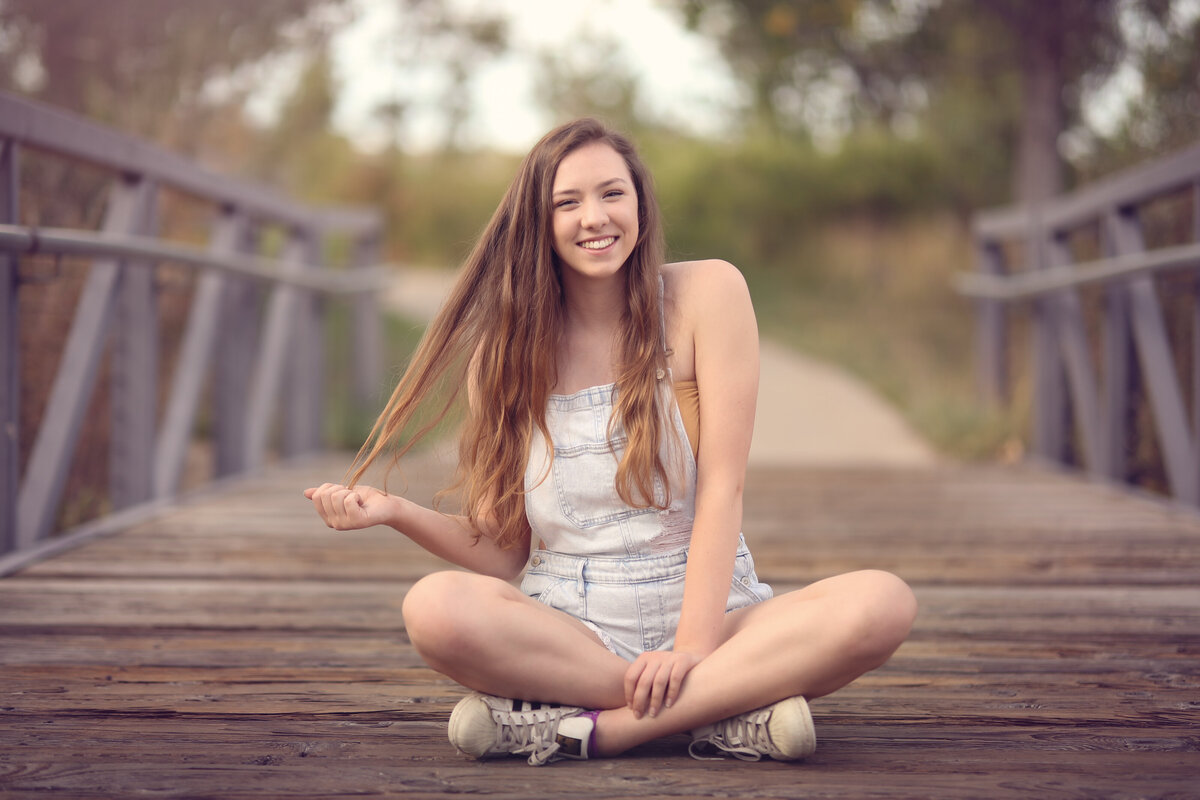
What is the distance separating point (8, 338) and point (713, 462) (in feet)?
5.85

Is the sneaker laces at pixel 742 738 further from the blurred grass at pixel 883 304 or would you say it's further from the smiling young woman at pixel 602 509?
the blurred grass at pixel 883 304

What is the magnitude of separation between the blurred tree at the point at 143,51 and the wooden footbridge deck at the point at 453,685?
10.0ft

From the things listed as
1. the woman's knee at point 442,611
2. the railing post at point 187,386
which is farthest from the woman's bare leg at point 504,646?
the railing post at point 187,386

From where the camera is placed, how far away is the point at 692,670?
64.9 inches

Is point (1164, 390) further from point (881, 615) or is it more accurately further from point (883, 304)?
point (883, 304)

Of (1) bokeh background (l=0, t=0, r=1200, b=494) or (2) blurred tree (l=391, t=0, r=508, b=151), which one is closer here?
(1) bokeh background (l=0, t=0, r=1200, b=494)

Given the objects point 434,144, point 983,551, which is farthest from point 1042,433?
point 434,144

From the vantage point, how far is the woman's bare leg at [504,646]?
1628 mm

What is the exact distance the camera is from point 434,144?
655 inches

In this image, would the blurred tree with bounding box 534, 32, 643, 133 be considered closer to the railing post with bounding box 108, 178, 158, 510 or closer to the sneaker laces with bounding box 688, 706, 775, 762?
the railing post with bounding box 108, 178, 158, 510

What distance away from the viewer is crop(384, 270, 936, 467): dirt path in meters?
7.50

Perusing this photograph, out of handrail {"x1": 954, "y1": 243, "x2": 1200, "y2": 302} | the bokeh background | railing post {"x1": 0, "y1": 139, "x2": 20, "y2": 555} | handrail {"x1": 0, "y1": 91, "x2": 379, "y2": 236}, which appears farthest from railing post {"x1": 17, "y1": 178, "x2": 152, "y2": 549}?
handrail {"x1": 954, "y1": 243, "x2": 1200, "y2": 302}

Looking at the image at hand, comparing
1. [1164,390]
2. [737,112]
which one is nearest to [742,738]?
[1164,390]

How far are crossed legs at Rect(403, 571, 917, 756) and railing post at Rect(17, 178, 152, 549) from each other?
168cm
